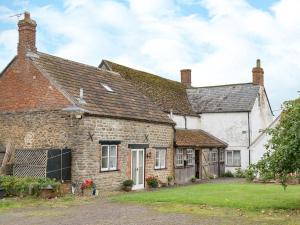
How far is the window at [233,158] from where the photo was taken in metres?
38.6

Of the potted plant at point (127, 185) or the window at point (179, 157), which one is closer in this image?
the potted plant at point (127, 185)

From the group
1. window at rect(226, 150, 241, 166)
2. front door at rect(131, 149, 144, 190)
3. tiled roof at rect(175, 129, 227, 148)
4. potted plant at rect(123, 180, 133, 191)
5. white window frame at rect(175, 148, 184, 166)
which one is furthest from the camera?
window at rect(226, 150, 241, 166)

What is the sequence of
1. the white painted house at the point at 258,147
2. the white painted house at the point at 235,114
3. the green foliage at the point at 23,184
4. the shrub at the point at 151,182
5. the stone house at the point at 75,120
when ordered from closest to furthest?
the green foliage at the point at 23,184 → the stone house at the point at 75,120 → the shrub at the point at 151,182 → the white painted house at the point at 258,147 → the white painted house at the point at 235,114

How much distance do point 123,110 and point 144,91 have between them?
7.85m

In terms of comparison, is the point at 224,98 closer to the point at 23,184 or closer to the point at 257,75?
the point at 257,75

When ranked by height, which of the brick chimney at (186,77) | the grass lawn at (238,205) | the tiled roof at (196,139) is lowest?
the grass lawn at (238,205)

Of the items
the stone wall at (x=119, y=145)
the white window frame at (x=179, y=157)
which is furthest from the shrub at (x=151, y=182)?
the white window frame at (x=179, y=157)

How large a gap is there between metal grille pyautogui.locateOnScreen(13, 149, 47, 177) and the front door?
6.23 m

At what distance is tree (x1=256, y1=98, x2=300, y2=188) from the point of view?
15.7m

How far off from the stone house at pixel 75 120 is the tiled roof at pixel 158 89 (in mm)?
5499

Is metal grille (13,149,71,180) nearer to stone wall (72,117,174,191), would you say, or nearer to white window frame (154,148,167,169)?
stone wall (72,117,174,191)

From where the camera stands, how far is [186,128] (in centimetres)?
3731

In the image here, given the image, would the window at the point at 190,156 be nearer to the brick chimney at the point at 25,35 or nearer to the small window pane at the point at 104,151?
the small window pane at the point at 104,151

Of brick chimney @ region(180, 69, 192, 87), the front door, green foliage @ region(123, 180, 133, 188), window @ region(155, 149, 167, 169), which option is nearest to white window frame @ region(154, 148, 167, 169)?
window @ region(155, 149, 167, 169)
